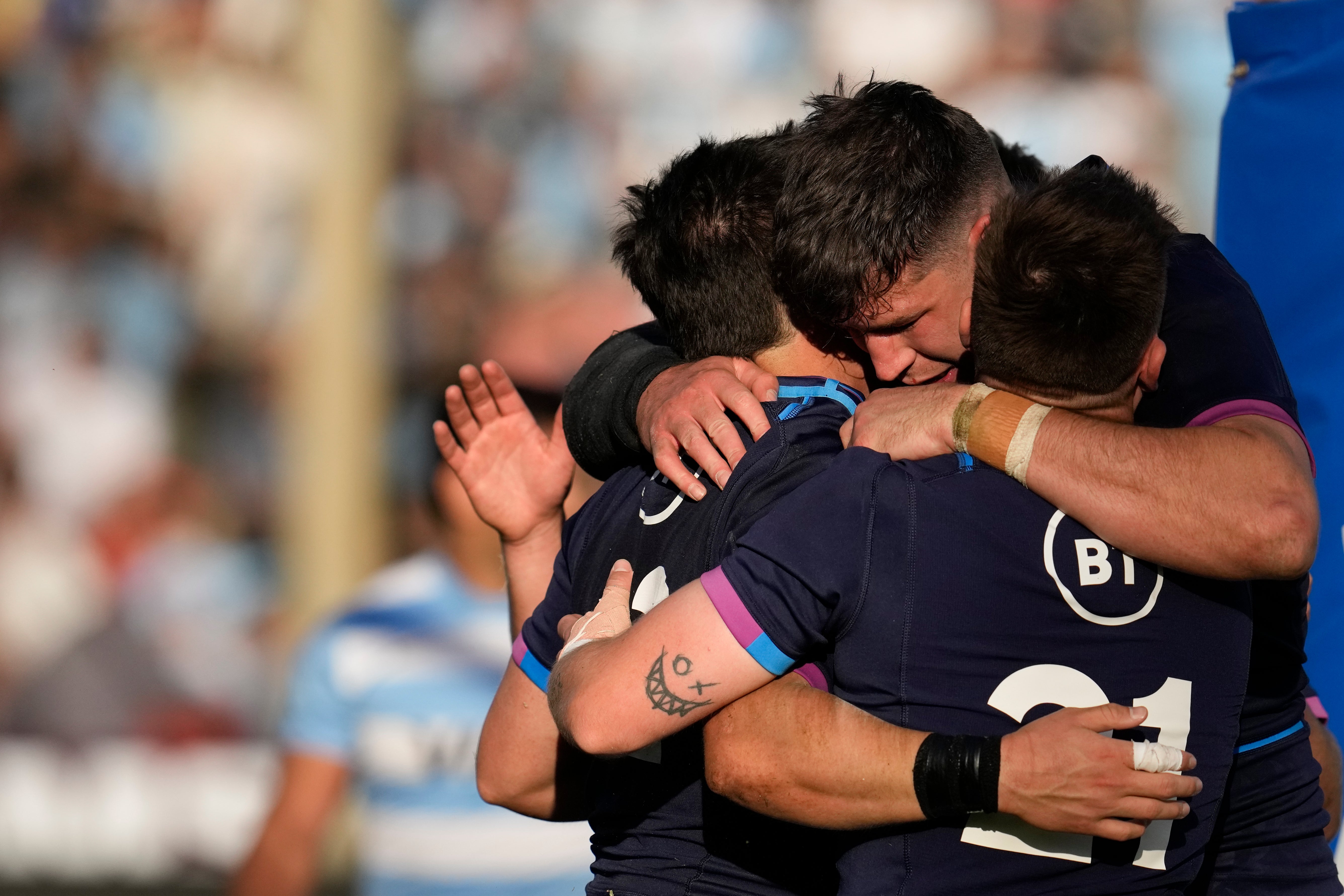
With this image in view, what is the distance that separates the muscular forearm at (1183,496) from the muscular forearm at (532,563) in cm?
122

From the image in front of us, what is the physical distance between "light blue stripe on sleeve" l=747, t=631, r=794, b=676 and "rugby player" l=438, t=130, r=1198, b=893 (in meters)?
0.03

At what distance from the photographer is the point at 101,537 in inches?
226

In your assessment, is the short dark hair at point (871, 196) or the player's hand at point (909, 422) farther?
the short dark hair at point (871, 196)

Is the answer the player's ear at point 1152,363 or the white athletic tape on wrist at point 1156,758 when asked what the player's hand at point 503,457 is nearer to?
the player's ear at point 1152,363

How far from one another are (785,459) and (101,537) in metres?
4.72

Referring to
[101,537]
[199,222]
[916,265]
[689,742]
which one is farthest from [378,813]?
[199,222]

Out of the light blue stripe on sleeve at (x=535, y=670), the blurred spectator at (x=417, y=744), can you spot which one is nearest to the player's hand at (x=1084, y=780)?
the light blue stripe on sleeve at (x=535, y=670)

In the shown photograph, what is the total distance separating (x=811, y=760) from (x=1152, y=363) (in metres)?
0.67

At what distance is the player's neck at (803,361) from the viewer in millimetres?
2031

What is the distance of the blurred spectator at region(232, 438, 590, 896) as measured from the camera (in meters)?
3.44

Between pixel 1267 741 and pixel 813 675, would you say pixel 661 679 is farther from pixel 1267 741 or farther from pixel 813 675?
pixel 1267 741

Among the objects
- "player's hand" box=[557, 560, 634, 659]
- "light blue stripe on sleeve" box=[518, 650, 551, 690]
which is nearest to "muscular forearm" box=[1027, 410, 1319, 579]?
"player's hand" box=[557, 560, 634, 659]

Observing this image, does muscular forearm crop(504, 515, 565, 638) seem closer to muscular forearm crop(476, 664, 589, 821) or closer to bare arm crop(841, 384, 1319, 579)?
muscular forearm crop(476, 664, 589, 821)

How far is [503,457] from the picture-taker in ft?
8.63
